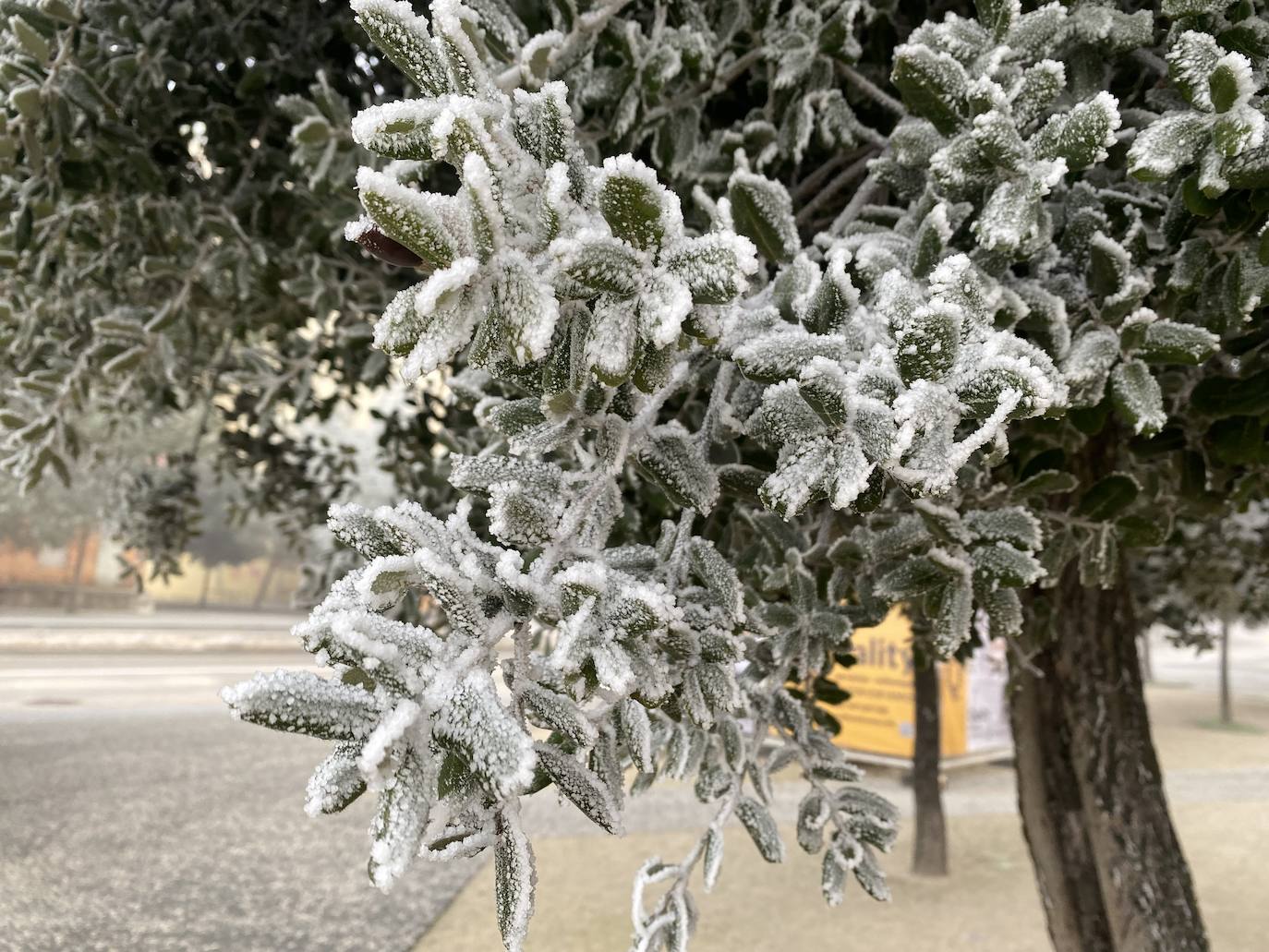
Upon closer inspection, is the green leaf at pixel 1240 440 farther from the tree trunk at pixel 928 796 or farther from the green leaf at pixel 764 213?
the tree trunk at pixel 928 796

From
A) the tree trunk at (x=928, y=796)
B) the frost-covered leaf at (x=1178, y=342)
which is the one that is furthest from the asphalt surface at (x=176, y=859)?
the frost-covered leaf at (x=1178, y=342)

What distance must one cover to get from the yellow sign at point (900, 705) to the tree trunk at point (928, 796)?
262 cm

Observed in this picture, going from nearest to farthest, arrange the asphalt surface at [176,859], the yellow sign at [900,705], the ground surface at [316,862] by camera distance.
Answer: the asphalt surface at [176,859], the ground surface at [316,862], the yellow sign at [900,705]

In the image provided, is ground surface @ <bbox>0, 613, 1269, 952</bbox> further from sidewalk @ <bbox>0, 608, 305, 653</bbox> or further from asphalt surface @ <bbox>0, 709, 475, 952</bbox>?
sidewalk @ <bbox>0, 608, 305, 653</bbox>

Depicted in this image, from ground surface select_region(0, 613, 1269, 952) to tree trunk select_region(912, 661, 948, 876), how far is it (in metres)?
0.25

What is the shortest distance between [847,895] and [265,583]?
59.8 feet

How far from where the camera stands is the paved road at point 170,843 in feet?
16.2

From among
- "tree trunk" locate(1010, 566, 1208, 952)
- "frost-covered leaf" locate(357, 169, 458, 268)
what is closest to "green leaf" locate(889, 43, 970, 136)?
"frost-covered leaf" locate(357, 169, 458, 268)

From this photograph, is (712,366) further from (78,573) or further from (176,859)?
(78,573)

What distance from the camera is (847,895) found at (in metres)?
6.28

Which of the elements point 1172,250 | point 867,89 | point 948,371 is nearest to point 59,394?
point 867,89

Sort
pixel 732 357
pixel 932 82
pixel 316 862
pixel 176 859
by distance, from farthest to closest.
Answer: pixel 316 862 → pixel 176 859 → pixel 932 82 → pixel 732 357

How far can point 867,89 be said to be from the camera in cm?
115

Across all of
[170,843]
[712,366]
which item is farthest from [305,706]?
[170,843]
